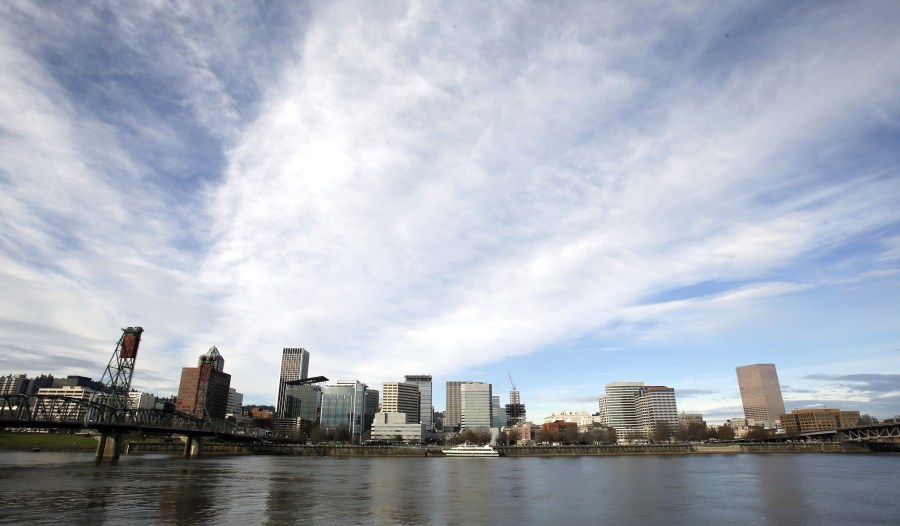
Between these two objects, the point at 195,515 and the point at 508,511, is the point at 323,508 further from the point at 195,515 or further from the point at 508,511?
the point at 508,511

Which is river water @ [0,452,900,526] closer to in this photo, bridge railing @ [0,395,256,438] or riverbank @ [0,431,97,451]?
bridge railing @ [0,395,256,438]

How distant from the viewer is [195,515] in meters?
39.0

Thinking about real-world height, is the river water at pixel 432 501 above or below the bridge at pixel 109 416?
below

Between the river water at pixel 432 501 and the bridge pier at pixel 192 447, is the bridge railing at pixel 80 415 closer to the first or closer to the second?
the bridge pier at pixel 192 447

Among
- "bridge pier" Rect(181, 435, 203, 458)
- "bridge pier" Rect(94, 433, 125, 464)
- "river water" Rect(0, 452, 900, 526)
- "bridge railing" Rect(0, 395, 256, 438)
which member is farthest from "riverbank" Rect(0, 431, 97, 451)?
"river water" Rect(0, 452, 900, 526)

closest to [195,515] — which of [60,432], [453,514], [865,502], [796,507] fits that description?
[453,514]

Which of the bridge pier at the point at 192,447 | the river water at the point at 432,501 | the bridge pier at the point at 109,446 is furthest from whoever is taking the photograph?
the bridge pier at the point at 192,447

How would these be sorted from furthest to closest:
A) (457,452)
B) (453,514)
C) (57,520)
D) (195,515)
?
(457,452), (453,514), (195,515), (57,520)

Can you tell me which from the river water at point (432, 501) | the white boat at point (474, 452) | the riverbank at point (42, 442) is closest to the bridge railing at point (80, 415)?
the river water at point (432, 501)

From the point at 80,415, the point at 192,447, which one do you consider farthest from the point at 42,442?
the point at 80,415

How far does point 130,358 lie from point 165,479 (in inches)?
3203

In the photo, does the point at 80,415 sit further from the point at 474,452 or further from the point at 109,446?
the point at 474,452

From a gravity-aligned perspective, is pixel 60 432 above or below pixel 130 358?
below

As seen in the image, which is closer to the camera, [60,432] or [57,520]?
[57,520]
